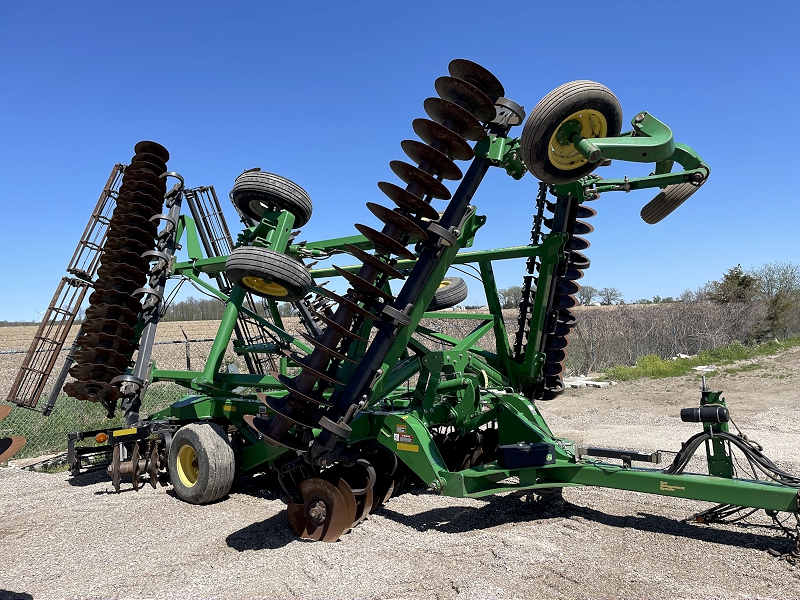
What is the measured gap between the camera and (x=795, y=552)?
4051 mm

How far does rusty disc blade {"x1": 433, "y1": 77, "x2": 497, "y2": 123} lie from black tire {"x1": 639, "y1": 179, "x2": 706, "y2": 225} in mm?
1808

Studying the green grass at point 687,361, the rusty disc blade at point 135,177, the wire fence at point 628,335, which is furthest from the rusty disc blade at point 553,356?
the green grass at point 687,361

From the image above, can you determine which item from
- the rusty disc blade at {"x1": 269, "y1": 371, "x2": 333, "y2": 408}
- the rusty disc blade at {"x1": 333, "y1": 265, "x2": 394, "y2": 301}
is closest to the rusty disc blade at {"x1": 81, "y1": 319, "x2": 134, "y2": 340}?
the rusty disc blade at {"x1": 269, "y1": 371, "x2": 333, "y2": 408}

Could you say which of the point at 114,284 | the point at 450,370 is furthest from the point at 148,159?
the point at 450,370

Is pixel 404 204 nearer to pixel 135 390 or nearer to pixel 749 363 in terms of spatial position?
pixel 135 390

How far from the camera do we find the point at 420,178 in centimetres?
459

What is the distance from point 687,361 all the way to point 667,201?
16445 millimetres

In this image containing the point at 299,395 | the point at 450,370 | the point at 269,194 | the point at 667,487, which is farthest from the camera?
the point at 269,194

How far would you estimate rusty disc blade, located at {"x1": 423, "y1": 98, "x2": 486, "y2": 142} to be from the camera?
4551mm

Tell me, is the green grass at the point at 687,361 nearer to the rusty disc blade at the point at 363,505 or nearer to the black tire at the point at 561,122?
the rusty disc blade at the point at 363,505

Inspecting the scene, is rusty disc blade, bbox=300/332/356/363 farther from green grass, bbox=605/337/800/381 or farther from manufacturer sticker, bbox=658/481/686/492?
green grass, bbox=605/337/800/381

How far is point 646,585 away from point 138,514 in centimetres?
472

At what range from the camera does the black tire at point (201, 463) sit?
6.04 metres

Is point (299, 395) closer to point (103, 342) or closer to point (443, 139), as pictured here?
point (443, 139)
